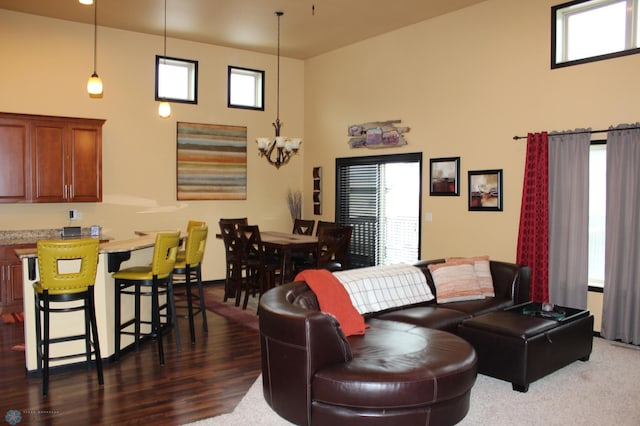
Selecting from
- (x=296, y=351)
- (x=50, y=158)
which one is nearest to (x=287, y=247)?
(x=296, y=351)

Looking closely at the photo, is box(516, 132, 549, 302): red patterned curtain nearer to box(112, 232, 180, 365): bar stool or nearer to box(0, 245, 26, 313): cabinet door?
box(112, 232, 180, 365): bar stool

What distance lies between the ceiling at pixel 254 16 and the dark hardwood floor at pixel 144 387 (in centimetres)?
416

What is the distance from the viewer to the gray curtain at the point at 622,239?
16.3 ft

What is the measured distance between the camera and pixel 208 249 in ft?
27.6

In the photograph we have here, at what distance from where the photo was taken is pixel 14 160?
645 cm

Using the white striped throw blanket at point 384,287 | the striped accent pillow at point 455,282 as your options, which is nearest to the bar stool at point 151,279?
the white striped throw blanket at point 384,287

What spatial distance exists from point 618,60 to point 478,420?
3890 millimetres

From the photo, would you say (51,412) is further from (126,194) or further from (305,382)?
(126,194)

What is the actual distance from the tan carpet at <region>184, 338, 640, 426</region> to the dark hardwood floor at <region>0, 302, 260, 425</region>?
0.24 metres

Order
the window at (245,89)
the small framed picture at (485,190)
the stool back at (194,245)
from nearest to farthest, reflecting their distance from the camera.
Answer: the stool back at (194,245)
the small framed picture at (485,190)
the window at (245,89)

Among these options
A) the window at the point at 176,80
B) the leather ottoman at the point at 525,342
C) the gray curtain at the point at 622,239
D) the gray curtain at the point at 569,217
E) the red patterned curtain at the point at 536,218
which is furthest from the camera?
the window at the point at 176,80

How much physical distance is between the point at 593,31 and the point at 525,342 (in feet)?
11.6

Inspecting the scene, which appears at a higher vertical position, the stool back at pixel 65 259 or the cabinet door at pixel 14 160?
the cabinet door at pixel 14 160

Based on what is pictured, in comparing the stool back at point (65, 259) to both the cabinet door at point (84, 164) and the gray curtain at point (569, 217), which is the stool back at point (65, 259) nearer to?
the cabinet door at point (84, 164)
